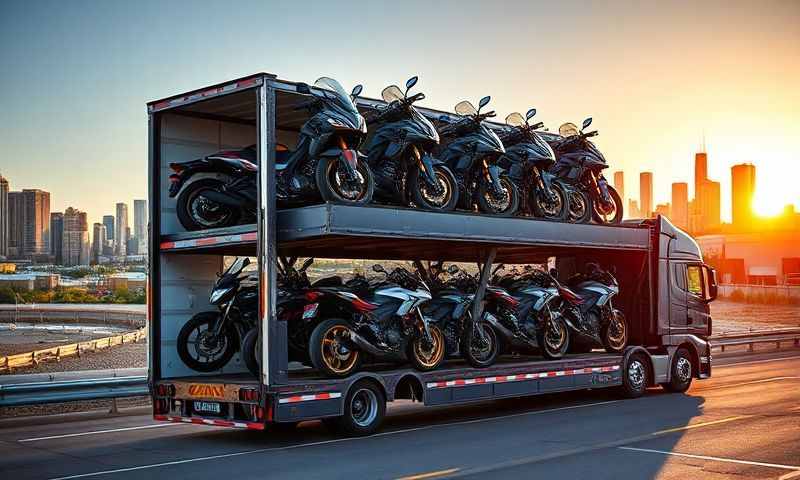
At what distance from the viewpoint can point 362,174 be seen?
12125 millimetres

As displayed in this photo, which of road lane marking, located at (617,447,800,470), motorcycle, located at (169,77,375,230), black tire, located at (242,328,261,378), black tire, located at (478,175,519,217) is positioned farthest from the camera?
black tire, located at (478,175,519,217)

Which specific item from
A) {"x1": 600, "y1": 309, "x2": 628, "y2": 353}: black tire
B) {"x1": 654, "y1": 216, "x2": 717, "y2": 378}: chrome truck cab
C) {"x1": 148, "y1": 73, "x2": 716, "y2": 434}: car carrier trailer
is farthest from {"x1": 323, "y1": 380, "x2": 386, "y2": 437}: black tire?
{"x1": 654, "y1": 216, "x2": 717, "y2": 378}: chrome truck cab

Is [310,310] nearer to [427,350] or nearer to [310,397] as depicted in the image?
[310,397]

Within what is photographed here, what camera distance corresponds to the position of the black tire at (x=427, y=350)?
12.9 metres

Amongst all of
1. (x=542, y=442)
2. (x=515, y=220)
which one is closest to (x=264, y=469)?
(x=542, y=442)

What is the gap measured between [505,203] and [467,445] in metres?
4.53

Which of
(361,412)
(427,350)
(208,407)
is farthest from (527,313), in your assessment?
(208,407)

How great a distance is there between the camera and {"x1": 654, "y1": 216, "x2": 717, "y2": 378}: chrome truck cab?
17.1m

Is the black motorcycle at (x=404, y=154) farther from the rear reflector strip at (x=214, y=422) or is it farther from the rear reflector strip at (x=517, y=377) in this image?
the rear reflector strip at (x=214, y=422)

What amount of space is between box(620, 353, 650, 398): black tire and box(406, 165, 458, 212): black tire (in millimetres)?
4539

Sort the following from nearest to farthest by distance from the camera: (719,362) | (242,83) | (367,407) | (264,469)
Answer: (264,469) → (242,83) → (367,407) → (719,362)

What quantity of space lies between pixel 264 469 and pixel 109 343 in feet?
93.0

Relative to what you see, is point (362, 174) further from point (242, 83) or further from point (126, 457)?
point (126, 457)

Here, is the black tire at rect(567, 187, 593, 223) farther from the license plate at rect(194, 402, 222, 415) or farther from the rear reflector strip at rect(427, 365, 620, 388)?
the license plate at rect(194, 402, 222, 415)
